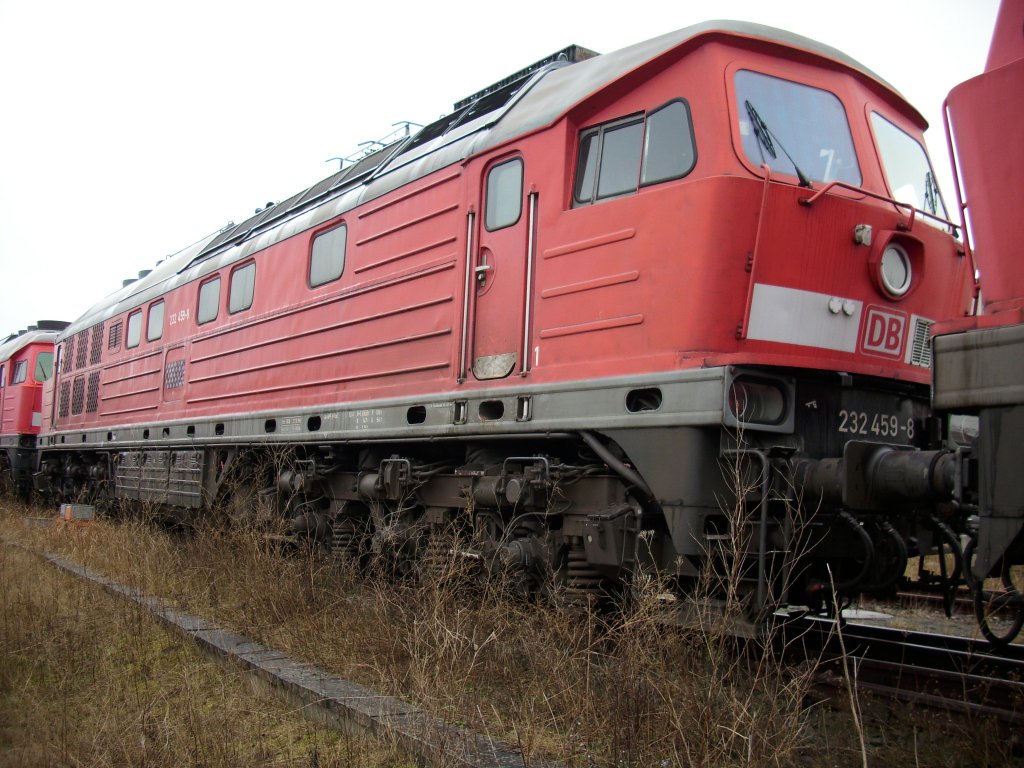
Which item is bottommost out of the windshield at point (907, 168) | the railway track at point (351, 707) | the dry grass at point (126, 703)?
the dry grass at point (126, 703)

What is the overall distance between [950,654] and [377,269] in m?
4.90

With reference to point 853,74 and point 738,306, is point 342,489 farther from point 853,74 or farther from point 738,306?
point 853,74

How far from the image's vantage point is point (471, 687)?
14.4ft

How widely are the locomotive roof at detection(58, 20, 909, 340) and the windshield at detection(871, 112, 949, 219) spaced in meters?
0.28

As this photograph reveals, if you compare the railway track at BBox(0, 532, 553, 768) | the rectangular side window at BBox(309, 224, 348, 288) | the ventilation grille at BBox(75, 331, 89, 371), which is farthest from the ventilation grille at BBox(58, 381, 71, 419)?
the railway track at BBox(0, 532, 553, 768)

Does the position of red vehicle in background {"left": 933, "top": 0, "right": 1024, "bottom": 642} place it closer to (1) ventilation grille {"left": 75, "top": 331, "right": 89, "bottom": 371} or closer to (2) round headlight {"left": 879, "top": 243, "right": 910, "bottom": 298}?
(2) round headlight {"left": 879, "top": 243, "right": 910, "bottom": 298}

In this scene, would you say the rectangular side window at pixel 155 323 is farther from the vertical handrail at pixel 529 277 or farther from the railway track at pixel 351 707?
the vertical handrail at pixel 529 277

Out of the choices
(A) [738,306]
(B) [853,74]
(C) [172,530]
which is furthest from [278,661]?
(C) [172,530]

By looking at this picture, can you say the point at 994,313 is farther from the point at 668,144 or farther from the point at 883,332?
the point at 668,144

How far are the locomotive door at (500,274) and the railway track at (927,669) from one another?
248 centimetres

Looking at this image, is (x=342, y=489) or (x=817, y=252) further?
(x=342, y=489)

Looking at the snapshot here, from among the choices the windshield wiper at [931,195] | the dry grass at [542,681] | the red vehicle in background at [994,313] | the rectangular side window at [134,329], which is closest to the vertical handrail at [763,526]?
the dry grass at [542,681]

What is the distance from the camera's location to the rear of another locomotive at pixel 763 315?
15.5 feet

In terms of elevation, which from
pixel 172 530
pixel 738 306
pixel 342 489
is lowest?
pixel 172 530
